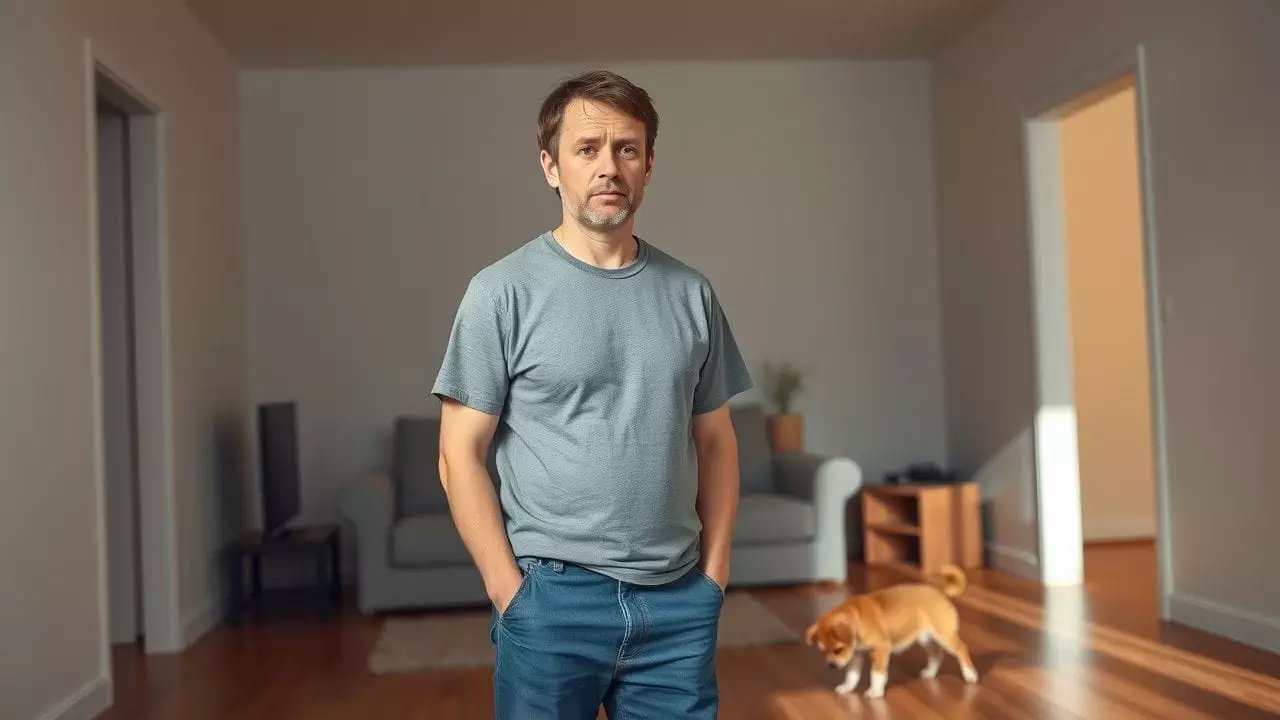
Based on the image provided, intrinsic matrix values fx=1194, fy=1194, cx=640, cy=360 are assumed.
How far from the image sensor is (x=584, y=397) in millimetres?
1465

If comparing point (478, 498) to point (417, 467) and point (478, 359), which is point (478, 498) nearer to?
point (478, 359)

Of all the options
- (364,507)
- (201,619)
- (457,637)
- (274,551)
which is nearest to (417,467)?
(364,507)

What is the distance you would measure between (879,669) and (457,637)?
1.86 metres

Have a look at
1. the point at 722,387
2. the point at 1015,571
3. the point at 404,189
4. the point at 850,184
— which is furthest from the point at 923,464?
the point at 722,387

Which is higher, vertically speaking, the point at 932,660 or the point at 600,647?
the point at 600,647

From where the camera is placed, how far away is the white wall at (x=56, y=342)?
3.30 m

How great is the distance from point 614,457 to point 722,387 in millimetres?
248

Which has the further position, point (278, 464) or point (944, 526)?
point (944, 526)

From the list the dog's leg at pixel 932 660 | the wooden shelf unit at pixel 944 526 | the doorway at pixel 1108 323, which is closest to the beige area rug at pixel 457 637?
the dog's leg at pixel 932 660

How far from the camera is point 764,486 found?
6219 mm

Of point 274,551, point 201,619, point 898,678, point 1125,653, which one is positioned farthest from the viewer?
point 274,551

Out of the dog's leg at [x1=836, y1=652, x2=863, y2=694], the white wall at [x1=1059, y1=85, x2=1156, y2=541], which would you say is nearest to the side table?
the dog's leg at [x1=836, y1=652, x2=863, y2=694]

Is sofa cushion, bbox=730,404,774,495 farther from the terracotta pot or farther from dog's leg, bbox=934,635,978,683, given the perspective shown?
dog's leg, bbox=934,635,978,683

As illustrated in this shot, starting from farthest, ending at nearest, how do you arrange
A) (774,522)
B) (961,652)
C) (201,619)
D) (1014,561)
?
(1014,561), (774,522), (201,619), (961,652)
